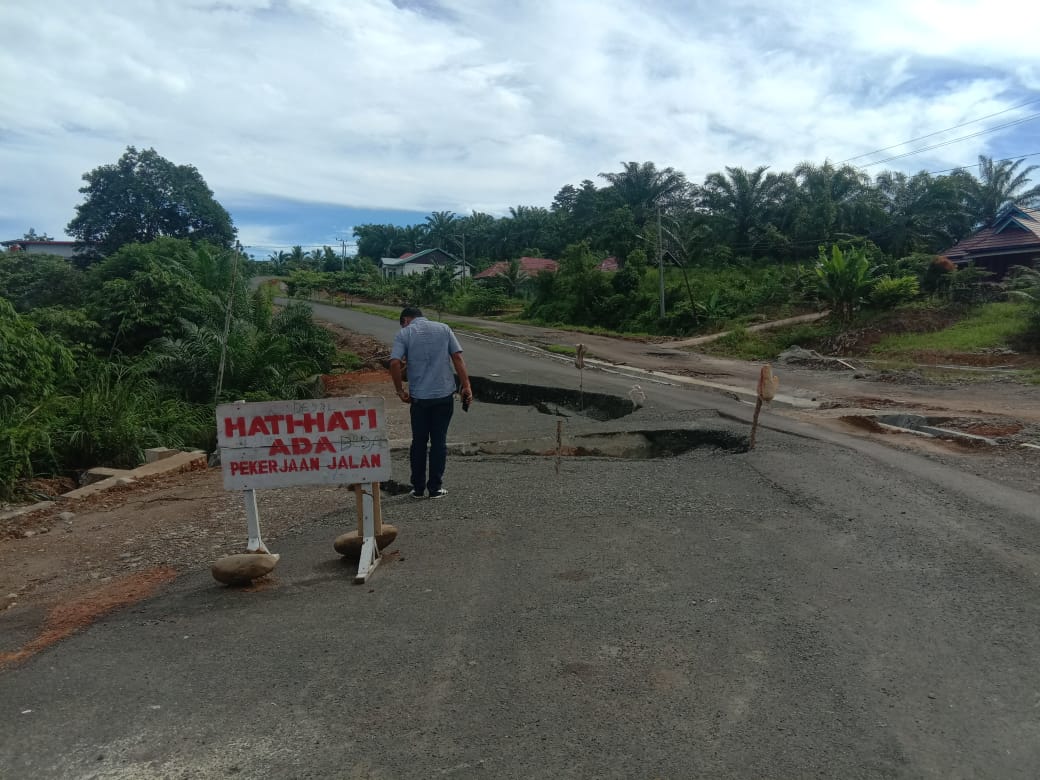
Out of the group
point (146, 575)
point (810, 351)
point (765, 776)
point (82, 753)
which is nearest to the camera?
point (765, 776)

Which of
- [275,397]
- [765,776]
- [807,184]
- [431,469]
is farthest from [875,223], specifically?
[765,776]

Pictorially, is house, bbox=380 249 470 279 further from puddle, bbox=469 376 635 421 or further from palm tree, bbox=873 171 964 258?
puddle, bbox=469 376 635 421

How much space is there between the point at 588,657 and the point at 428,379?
3.19 meters

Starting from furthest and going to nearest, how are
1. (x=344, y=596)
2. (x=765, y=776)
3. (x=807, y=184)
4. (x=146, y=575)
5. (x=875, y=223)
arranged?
(x=807, y=184), (x=875, y=223), (x=146, y=575), (x=344, y=596), (x=765, y=776)

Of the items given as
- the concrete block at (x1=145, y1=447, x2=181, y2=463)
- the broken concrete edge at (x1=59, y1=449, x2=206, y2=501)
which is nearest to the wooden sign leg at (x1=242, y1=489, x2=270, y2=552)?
the broken concrete edge at (x1=59, y1=449, x2=206, y2=501)

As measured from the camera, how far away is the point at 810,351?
21.1 metres

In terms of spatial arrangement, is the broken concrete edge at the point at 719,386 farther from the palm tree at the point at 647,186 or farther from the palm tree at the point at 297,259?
the palm tree at the point at 297,259

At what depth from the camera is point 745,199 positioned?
1676 inches

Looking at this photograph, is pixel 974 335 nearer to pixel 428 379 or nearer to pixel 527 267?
pixel 428 379

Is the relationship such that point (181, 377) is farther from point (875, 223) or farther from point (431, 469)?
point (875, 223)

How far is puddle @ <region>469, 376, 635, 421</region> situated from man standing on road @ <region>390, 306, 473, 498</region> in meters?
6.03

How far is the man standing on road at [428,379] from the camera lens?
606 cm

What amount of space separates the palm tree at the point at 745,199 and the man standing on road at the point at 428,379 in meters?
39.0

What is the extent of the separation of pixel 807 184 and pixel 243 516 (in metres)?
42.6
